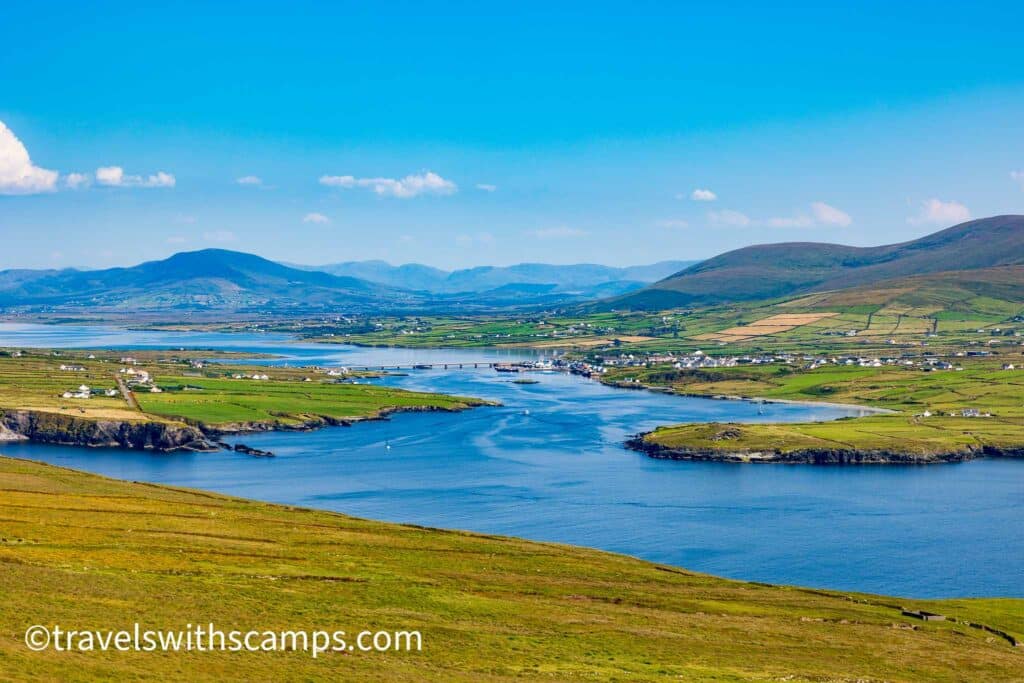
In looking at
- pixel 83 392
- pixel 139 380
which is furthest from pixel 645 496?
pixel 139 380

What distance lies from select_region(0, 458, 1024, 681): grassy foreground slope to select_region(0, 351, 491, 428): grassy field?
A: 252 feet

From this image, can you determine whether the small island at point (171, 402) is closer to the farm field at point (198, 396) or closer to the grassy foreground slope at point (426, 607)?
the farm field at point (198, 396)

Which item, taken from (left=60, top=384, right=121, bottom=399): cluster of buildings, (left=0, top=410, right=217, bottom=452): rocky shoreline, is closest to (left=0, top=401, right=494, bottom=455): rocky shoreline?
→ (left=0, top=410, right=217, bottom=452): rocky shoreline

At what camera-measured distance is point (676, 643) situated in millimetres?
38844

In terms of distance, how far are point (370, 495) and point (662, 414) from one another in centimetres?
6640

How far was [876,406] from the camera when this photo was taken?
155 meters

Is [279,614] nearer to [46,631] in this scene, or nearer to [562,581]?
[46,631]

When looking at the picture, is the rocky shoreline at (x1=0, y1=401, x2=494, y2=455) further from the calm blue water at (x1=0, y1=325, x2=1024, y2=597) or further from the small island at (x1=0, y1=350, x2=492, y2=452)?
the calm blue water at (x1=0, y1=325, x2=1024, y2=597)

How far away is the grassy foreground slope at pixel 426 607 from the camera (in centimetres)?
3238

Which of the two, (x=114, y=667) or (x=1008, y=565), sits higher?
(x=114, y=667)

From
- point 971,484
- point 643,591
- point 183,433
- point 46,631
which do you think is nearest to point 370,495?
point 183,433

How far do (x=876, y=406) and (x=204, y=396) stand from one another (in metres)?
92.3

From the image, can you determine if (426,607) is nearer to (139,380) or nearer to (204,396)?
(204,396)

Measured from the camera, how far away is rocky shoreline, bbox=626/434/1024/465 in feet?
370
